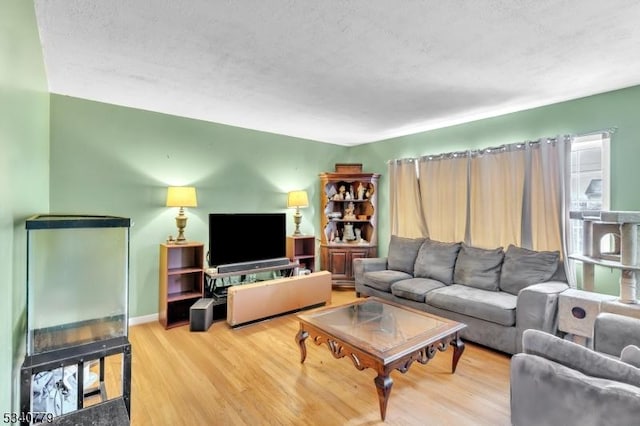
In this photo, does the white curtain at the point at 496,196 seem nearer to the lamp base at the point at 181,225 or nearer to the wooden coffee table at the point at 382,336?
the wooden coffee table at the point at 382,336

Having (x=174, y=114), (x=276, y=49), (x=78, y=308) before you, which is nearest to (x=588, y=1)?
(x=276, y=49)

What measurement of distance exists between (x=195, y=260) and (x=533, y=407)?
11.3 feet

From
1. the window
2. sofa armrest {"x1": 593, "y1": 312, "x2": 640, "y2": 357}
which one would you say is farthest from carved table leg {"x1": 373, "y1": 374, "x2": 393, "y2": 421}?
the window

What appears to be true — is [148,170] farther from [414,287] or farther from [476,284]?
[476,284]

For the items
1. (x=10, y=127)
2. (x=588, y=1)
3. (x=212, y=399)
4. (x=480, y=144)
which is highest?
(x=588, y=1)

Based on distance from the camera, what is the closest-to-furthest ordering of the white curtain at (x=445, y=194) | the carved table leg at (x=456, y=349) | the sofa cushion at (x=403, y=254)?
the carved table leg at (x=456, y=349) < the white curtain at (x=445, y=194) < the sofa cushion at (x=403, y=254)

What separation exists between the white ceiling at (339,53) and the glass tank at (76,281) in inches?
50.2

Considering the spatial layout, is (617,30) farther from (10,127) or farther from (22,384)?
(22,384)

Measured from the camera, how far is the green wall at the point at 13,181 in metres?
1.06

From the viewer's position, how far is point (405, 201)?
460cm

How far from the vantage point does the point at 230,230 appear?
3.77 meters

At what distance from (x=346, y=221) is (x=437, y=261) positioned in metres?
1.80

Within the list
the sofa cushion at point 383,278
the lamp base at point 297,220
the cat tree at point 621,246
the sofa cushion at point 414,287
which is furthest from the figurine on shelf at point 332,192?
the cat tree at point 621,246

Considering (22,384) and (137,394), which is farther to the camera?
(137,394)
